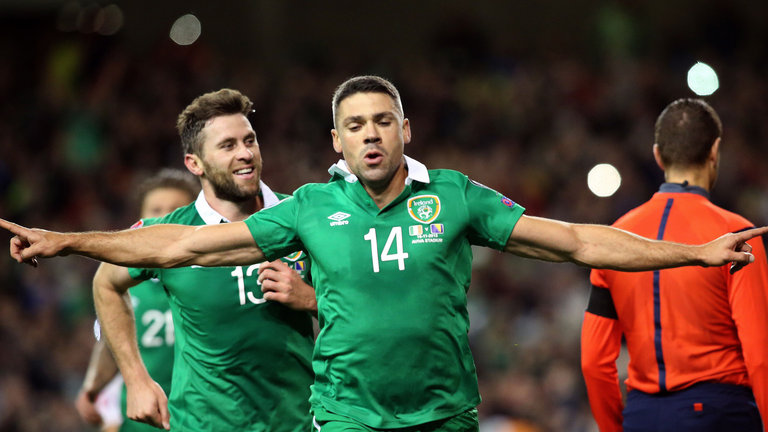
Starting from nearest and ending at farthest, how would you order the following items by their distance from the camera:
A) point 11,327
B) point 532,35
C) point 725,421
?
1. point 725,421
2. point 11,327
3. point 532,35

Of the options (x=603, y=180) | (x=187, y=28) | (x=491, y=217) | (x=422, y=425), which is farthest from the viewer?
(x=187, y=28)

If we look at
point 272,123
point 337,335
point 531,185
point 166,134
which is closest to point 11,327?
point 166,134

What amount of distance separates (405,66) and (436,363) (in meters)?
11.7

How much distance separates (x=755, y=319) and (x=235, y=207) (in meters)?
2.59

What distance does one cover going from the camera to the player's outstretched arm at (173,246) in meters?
4.07

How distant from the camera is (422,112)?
46.2 feet

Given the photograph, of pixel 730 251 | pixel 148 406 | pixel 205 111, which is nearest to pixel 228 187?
pixel 205 111

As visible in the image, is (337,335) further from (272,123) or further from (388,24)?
(388,24)

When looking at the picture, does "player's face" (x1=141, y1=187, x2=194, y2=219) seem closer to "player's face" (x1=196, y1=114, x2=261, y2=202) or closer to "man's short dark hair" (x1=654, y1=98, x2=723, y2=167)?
"player's face" (x1=196, y1=114, x2=261, y2=202)

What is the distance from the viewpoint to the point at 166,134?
45.1 feet

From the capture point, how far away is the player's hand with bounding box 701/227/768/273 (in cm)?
385

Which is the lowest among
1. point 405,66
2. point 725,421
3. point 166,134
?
point 725,421

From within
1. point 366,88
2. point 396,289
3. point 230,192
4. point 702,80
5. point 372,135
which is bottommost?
point 396,289

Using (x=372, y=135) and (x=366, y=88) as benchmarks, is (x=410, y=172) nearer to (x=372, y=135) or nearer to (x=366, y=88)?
(x=372, y=135)
